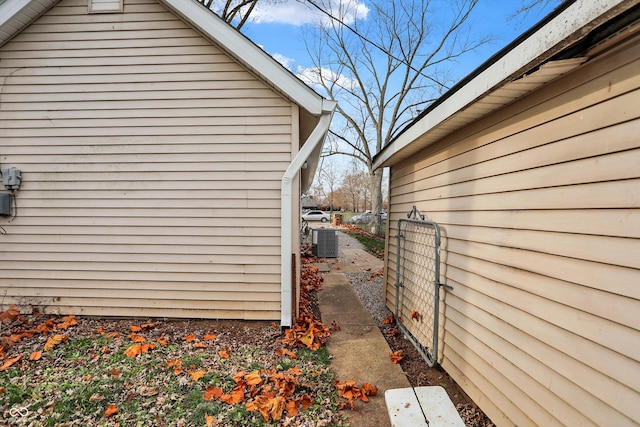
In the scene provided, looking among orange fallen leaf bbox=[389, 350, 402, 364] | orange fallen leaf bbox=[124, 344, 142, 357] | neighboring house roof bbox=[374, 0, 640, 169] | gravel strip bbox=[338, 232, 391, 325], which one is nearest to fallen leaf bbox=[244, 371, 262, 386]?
orange fallen leaf bbox=[124, 344, 142, 357]

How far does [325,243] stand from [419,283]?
5.73m

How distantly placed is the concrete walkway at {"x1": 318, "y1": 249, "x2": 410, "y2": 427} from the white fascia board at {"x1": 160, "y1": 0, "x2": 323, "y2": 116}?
315 centimetres

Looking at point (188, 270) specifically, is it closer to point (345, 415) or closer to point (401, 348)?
point (345, 415)

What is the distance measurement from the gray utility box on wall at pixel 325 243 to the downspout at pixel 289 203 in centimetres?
532

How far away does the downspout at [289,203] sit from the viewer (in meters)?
3.84

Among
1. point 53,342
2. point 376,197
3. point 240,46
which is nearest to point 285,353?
point 53,342

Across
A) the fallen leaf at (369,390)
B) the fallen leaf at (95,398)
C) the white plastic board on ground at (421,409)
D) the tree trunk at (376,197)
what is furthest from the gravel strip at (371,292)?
the tree trunk at (376,197)

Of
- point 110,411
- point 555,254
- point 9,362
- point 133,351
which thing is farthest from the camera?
point 133,351

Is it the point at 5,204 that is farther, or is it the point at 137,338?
the point at 5,204

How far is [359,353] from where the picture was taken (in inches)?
137

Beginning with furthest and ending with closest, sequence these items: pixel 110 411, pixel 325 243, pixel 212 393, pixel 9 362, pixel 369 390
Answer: pixel 325 243, pixel 9 362, pixel 369 390, pixel 212 393, pixel 110 411

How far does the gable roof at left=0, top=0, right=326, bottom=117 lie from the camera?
12.1 feet

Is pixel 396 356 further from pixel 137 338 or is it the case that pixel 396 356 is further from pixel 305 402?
pixel 137 338

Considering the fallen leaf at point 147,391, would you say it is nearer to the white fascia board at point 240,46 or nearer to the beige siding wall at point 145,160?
the beige siding wall at point 145,160
